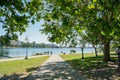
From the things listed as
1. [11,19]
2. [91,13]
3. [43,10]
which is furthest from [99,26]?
[43,10]

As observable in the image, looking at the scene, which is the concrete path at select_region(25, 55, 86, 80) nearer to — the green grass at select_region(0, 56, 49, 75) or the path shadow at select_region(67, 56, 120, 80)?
the path shadow at select_region(67, 56, 120, 80)

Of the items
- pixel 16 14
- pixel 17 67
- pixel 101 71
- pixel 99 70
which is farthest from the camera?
pixel 17 67

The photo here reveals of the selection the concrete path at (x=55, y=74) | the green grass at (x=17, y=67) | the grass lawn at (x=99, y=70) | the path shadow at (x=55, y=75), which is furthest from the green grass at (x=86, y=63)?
the green grass at (x=17, y=67)

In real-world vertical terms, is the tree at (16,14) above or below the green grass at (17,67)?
above

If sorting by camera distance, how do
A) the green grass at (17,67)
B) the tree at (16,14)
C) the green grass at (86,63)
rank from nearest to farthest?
the tree at (16,14) < the green grass at (17,67) < the green grass at (86,63)

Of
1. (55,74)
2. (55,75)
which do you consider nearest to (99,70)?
(55,74)

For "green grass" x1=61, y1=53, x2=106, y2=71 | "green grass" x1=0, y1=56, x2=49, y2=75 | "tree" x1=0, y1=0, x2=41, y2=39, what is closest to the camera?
"tree" x1=0, y1=0, x2=41, y2=39

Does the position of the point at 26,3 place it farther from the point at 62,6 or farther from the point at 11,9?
the point at 62,6

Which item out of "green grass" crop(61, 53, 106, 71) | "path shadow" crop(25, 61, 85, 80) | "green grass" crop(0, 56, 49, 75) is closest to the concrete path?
"path shadow" crop(25, 61, 85, 80)

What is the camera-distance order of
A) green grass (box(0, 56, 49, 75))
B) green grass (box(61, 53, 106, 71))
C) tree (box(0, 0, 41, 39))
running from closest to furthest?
1. tree (box(0, 0, 41, 39))
2. green grass (box(0, 56, 49, 75))
3. green grass (box(61, 53, 106, 71))

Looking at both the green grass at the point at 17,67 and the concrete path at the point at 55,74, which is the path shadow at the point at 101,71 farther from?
the green grass at the point at 17,67

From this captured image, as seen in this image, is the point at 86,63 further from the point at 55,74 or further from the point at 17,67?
the point at 55,74

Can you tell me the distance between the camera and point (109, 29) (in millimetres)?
9656

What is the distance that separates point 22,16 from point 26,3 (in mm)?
803
